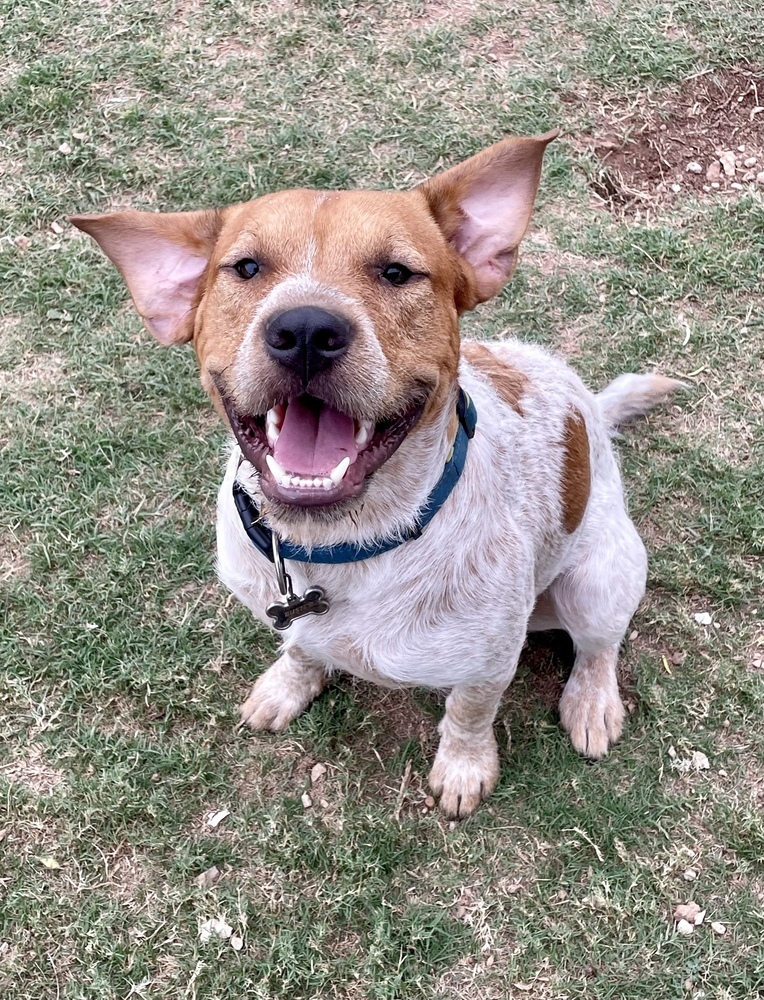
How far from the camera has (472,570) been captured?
3.28m

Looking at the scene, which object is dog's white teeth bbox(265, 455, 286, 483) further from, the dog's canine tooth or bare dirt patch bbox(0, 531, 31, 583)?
bare dirt patch bbox(0, 531, 31, 583)

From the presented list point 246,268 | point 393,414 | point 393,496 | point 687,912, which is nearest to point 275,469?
point 393,414

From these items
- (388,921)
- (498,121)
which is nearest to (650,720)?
(388,921)

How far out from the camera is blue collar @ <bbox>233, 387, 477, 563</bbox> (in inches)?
123

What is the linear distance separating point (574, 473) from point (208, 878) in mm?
2708

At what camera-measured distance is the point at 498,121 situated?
6461 mm

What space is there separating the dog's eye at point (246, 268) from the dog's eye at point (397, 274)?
44cm

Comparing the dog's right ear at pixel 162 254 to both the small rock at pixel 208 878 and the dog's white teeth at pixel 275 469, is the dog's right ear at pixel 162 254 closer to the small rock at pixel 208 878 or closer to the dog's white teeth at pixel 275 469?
the dog's white teeth at pixel 275 469

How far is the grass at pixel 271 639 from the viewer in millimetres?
4109

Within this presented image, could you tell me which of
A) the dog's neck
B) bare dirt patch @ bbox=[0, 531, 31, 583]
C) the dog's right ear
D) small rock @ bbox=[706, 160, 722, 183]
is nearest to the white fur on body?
the dog's neck

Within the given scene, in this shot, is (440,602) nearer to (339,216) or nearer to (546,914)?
(339,216)

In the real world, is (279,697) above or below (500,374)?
below

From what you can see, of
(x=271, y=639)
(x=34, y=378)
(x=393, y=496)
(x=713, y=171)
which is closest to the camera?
(x=393, y=496)

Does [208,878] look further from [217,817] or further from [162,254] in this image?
[162,254]
